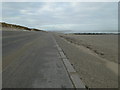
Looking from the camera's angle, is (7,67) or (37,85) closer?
(37,85)

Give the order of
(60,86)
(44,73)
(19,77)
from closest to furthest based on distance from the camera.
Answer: (60,86)
(19,77)
(44,73)

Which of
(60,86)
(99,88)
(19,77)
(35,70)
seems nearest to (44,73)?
(35,70)

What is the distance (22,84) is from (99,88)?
2.20 m

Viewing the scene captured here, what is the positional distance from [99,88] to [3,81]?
2.85 m

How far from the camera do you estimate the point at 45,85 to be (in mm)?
4723

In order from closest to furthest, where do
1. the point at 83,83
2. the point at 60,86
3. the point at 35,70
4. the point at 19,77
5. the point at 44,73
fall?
1. the point at 60,86
2. the point at 83,83
3. the point at 19,77
4. the point at 44,73
5. the point at 35,70

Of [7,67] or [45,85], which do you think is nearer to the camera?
[45,85]

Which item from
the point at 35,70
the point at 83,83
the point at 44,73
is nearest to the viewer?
the point at 83,83

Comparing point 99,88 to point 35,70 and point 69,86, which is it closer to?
point 69,86

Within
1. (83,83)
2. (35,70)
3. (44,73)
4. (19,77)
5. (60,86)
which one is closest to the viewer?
(60,86)

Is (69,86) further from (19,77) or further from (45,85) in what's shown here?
(19,77)

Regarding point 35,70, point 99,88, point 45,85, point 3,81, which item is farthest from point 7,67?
point 99,88

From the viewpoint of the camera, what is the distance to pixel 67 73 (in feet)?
19.7

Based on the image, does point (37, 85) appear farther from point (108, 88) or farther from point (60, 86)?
point (108, 88)
